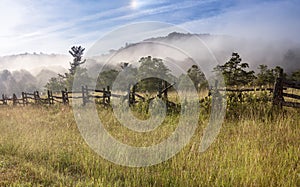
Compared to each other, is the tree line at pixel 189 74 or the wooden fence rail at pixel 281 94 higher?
the tree line at pixel 189 74

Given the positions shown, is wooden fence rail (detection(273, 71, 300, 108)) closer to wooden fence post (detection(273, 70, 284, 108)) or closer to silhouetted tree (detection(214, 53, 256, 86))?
wooden fence post (detection(273, 70, 284, 108))

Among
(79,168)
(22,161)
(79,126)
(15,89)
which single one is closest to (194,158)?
(79,168)

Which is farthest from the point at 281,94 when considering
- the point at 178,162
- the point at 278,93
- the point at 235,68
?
the point at 235,68

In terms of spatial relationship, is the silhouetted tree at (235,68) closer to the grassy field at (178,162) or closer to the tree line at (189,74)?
the tree line at (189,74)

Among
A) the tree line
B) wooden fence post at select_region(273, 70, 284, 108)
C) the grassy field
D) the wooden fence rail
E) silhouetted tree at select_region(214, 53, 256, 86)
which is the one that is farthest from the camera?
silhouetted tree at select_region(214, 53, 256, 86)

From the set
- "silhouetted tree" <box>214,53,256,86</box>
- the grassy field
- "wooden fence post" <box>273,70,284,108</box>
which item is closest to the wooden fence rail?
"wooden fence post" <box>273,70,284,108</box>

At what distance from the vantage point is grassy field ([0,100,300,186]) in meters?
4.28

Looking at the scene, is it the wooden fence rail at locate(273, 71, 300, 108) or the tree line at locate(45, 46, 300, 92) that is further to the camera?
the tree line at locate(45, 46, 300, 92)

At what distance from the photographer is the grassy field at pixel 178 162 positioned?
4.28m

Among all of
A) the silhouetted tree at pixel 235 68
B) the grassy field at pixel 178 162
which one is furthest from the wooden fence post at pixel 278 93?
the silhouetted tree at pixel 235 68

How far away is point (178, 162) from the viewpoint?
5070 millimetres

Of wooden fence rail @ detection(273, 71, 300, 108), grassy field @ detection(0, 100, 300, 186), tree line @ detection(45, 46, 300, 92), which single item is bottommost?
grassy field @ detection(0, 100, 300, 186)

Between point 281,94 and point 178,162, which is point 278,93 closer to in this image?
point 281,94

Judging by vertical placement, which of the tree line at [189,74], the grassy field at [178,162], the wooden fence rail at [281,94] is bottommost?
the grassy field at [178,162]
